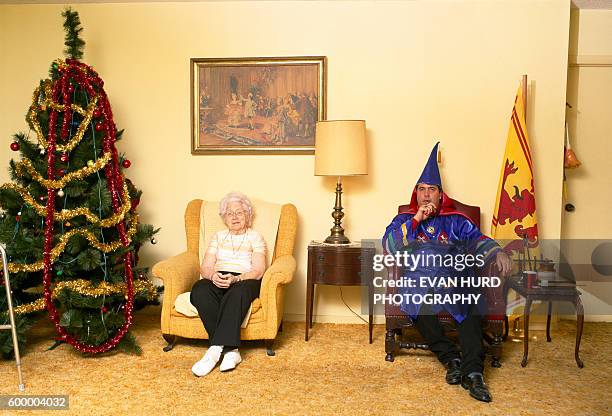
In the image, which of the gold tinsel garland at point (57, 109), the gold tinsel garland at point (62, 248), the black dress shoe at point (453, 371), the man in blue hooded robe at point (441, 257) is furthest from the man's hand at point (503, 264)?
the gold tinsel garland at point (57, 109)

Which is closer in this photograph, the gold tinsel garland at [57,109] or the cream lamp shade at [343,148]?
the gold tinsel garland at [57,109]

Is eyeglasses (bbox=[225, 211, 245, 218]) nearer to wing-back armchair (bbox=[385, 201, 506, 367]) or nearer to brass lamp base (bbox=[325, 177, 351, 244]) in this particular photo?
brass lamp base (bbox=[325, 177, 351, 244])

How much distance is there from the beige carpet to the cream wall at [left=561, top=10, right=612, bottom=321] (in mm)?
947

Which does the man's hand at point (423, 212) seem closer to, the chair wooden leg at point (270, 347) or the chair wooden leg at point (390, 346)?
the chair wooden leg at point (390, 346)

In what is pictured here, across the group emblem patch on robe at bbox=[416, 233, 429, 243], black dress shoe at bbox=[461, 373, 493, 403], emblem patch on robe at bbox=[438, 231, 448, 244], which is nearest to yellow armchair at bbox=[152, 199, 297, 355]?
emblem patch on robe at bbox=[416, 233, 429, 243]

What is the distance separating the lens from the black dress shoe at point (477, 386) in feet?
9.05

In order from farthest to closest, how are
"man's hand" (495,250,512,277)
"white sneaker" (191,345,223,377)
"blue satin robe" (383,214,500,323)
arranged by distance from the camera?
1. "blue satin robe" (383,214,500,323)
2. "man's hand" (495,250,512,277)
3. "white sneaker" (191,345,223,377)

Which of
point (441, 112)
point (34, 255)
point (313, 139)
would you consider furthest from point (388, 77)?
point (34, 255)

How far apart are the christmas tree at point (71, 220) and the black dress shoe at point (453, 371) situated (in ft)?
6.26

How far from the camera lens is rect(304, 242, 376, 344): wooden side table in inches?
146

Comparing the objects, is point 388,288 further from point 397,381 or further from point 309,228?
point 309,228

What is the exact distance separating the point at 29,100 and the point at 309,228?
2.42 m

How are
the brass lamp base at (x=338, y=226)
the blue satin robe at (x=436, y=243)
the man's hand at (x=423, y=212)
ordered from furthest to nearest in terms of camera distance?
the brass lamp base at (x=338, y=226), the man's hand at (x=423, y=212), the blue satin robe at (x=436, y=243)

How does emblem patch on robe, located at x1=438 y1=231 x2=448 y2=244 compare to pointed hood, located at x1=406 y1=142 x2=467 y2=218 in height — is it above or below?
below
